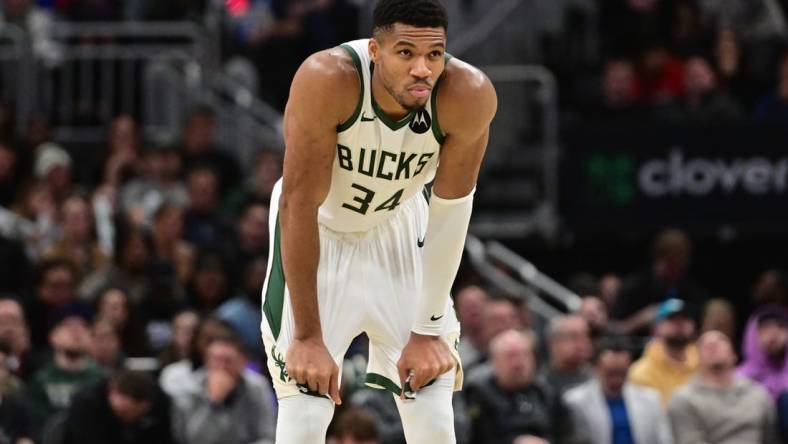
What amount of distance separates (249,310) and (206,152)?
277cm

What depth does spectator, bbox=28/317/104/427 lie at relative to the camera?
1099 centimetres

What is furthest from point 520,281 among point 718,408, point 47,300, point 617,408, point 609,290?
point 47,300

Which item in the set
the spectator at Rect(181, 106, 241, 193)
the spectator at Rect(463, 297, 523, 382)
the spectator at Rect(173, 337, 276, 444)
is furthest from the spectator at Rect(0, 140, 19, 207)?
the spectator at Rect(463, 297, 523, 382)

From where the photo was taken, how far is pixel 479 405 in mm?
10922

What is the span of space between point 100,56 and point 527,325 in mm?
5597

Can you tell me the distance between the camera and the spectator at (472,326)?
12.2m

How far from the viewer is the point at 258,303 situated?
40.6 feet

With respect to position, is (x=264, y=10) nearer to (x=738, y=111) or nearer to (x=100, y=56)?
(x=100, y=56)

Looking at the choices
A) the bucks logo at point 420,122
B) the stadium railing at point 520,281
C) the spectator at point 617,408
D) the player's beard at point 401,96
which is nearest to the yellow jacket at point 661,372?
the spectator at point 617,408

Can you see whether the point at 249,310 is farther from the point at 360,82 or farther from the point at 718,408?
the point at 360,82

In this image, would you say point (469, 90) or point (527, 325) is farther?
point (527, 325)

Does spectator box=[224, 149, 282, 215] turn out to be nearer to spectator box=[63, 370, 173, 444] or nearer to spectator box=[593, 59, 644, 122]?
spectator box=[593, 59, 644, 122]

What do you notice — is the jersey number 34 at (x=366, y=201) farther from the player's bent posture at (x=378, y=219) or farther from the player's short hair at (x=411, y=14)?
the player's short hair at (x=411, y=14)

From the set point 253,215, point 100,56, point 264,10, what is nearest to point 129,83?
point 100,56
